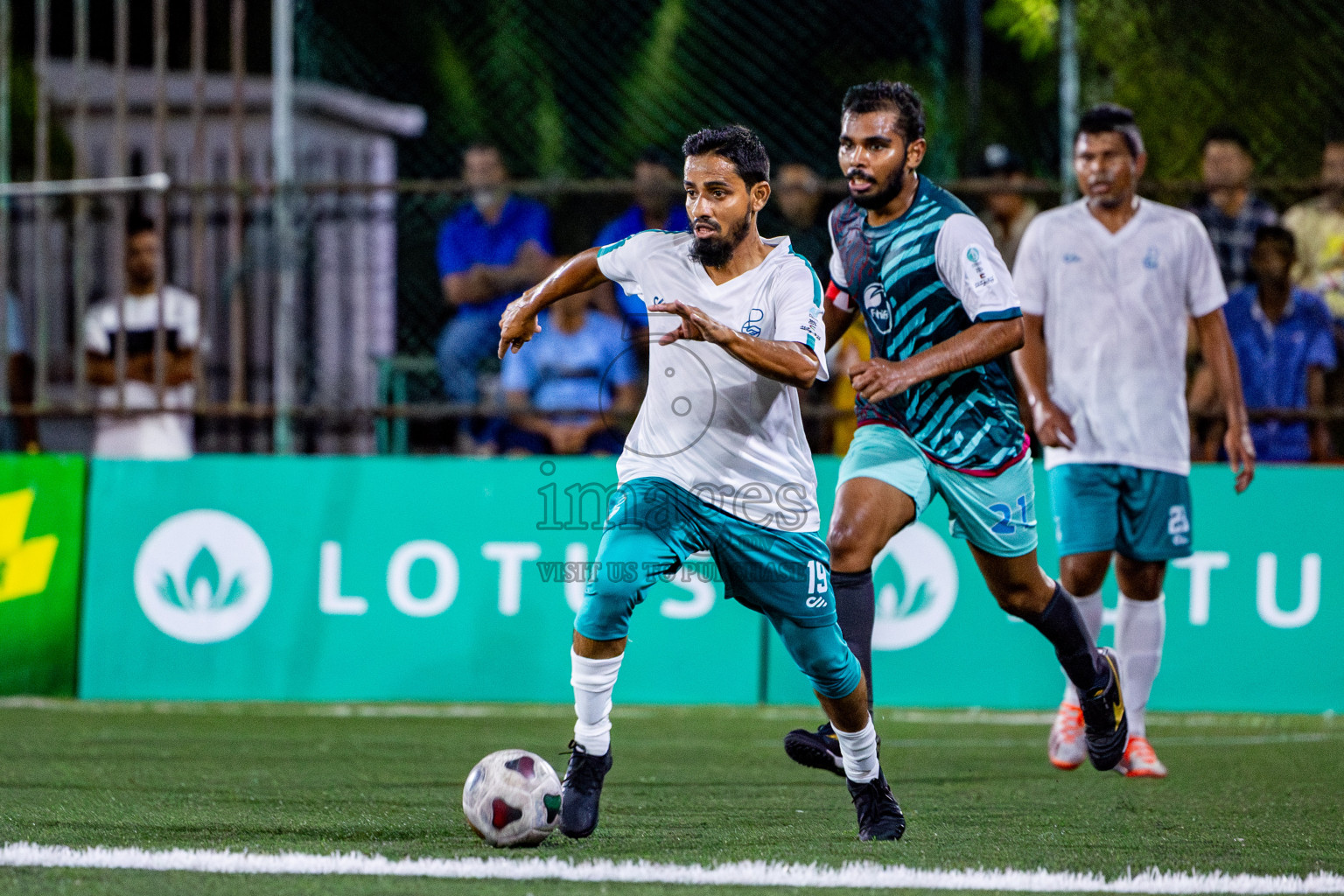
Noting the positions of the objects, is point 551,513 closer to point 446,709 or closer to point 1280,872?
point 446,709

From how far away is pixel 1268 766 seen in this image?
6531mm

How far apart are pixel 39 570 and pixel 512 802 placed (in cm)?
501

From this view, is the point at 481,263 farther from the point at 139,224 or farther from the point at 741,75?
the point at 139,224

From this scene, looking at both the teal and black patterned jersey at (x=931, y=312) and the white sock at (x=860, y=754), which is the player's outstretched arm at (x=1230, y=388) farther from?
the white sock at (x=860, y=754)

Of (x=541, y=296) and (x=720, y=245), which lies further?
(x=541, y=296)

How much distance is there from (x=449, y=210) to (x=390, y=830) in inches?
213

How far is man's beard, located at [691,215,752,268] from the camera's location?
182 inches

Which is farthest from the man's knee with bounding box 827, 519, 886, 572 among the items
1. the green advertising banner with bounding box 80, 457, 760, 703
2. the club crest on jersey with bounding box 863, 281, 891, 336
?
the green advertising banner with bounding box 80, 457, 760, 703

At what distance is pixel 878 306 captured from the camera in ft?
18.0

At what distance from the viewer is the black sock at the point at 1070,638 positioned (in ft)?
18.6

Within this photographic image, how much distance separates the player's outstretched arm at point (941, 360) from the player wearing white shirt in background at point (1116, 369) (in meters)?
1.33

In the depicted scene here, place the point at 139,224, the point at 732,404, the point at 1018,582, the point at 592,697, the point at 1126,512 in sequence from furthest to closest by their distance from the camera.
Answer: the point at 139,224 → the point at 1126,512 → the point at 1018,582 → the point at 732,404 → the point at 592,697

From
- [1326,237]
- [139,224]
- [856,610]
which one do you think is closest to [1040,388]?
[856,610]

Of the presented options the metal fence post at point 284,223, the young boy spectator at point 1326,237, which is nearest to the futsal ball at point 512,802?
the metal fence post at point 284,223
